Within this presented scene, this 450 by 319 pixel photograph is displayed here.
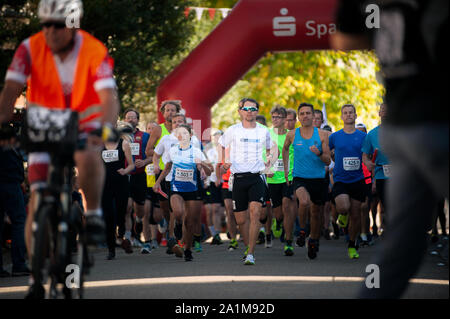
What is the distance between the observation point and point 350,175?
42.5 feet

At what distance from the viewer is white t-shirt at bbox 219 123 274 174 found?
1230cm

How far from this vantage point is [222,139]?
42.2 feet

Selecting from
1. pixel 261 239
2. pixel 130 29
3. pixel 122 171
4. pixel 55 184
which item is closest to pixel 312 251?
pixel 122 171

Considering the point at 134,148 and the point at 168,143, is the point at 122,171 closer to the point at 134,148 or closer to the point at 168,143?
the point at 168,143

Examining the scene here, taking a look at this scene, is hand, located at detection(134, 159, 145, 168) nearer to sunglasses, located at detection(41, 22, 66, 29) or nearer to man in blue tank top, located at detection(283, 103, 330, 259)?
man in blue tank top, located at detection(283, 103, 330, 259)

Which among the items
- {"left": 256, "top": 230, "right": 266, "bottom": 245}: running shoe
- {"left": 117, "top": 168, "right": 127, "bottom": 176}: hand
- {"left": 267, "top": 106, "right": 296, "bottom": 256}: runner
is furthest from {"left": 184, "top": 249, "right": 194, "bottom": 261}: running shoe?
{"left": 256, "top": 230, "right": 266, "bottom": 245}: running shoe

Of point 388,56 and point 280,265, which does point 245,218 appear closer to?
point 280,265

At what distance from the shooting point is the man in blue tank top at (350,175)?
41.8 ft

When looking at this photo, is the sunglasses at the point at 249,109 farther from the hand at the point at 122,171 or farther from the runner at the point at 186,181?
the hand at the point at 122,171

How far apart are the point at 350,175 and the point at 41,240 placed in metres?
7.77

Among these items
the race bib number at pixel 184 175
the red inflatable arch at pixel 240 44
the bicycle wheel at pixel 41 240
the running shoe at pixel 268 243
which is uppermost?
the red inflatable arch at pixel 240 44

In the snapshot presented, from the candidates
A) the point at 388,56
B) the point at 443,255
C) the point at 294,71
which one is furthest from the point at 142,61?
Answer: the point at 388,56

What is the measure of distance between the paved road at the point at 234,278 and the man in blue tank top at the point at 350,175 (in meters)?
0.54

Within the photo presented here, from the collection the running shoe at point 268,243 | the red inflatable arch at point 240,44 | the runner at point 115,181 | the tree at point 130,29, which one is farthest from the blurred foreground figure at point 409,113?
the tree at point 130,29
